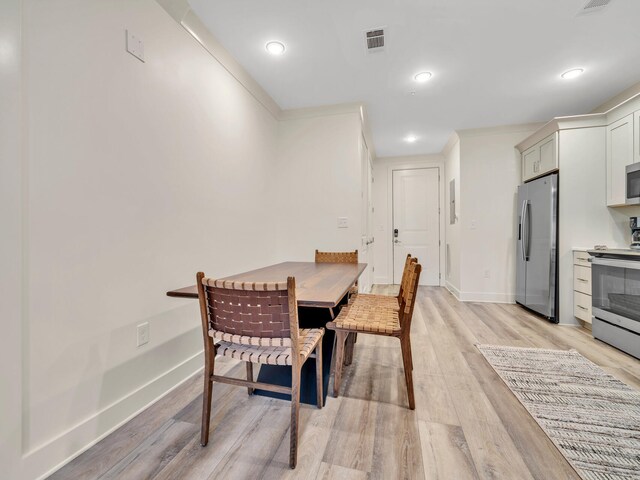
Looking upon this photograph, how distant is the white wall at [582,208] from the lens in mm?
2887

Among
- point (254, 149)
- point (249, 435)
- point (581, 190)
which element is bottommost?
point (249, 435)

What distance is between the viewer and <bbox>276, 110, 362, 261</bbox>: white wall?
3145mm

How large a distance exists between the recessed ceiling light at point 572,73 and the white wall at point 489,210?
46.5 inches

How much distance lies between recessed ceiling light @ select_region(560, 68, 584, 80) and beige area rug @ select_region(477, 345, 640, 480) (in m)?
2.49

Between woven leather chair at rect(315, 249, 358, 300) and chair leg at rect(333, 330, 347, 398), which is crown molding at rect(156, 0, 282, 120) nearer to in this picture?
woven leather chair at rect(315, 249, 358, 300)

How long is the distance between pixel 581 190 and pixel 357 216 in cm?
237

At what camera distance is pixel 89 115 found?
1279mm

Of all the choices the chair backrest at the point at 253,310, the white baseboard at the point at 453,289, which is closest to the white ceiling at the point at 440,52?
the chair backrest at the point at 253,310

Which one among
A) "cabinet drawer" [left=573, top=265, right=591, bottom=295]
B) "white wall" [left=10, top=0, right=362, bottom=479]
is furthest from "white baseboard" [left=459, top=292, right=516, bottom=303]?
"white wall" [left=10, top=0, right=362, bottom=479]

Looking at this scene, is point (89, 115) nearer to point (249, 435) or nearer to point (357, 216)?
point (249, 435)

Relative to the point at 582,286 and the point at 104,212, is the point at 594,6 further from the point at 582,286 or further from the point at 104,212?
the point at 104,212

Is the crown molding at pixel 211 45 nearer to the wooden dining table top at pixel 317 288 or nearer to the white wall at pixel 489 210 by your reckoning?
the wooden dining table top at pixel 317 288

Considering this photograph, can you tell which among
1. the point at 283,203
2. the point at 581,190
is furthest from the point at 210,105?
the point at 581,190

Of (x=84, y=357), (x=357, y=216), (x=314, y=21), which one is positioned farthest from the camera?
(x=357, y=216)
